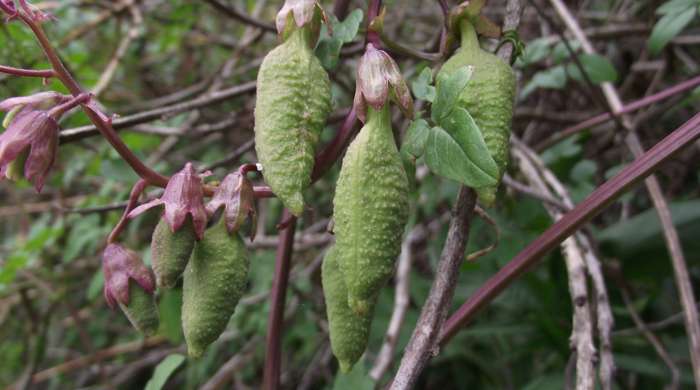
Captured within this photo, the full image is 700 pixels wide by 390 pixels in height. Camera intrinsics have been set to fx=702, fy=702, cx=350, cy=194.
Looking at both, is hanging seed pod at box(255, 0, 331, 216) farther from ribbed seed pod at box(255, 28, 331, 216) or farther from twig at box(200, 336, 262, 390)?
twig at box(200, 336, 262, 390)

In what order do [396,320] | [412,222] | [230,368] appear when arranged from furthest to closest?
[230,368] → [412,222] → [396,320]

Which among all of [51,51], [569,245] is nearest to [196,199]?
[51,51]

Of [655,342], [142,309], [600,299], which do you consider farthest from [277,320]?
[655,342]

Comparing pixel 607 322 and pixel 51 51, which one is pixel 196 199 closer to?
pixel 51 51

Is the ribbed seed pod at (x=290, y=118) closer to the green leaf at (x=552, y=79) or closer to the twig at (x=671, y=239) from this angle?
the twig at (x=671, y=239)

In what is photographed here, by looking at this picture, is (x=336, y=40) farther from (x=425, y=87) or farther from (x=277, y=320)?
(x=277, y=320)

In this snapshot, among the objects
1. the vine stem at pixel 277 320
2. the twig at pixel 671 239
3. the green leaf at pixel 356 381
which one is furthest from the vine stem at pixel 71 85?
the twig at pixel 671 239

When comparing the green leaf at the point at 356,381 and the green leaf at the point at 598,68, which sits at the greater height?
the green leaf at the point at 598,68
